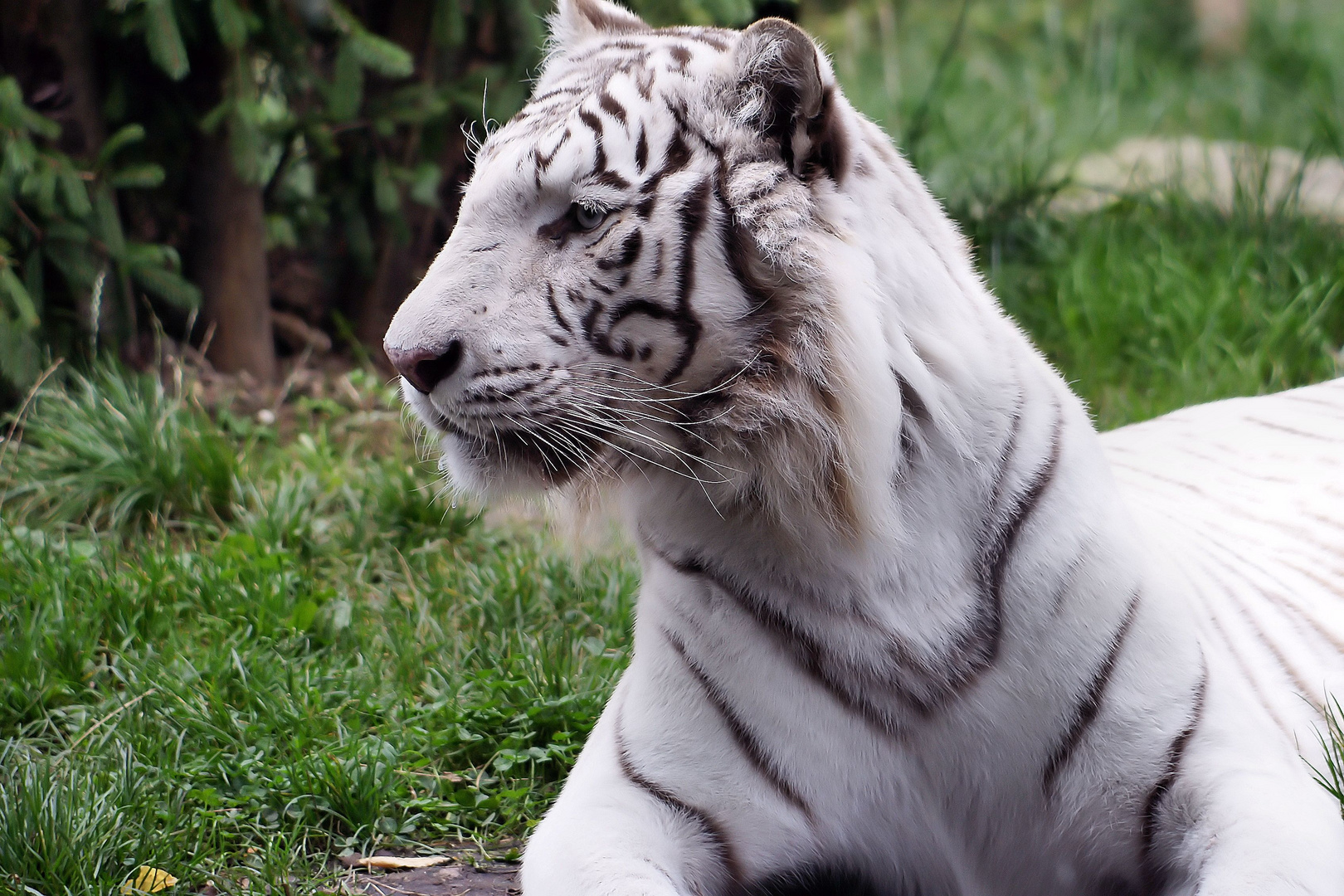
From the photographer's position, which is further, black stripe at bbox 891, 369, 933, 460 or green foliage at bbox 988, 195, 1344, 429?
green foliage at bbox 988, 195, 1344, 429

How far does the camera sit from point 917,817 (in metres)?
1.84

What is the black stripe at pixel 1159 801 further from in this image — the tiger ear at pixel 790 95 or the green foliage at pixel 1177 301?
the green foliage at pixel 1177 301

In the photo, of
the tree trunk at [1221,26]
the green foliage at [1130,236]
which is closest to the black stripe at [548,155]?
the green foliage at [1130,236]

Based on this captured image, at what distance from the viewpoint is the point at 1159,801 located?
5.83 ft

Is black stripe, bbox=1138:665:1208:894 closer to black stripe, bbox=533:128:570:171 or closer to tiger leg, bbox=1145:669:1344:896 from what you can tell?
tiger leg, bbox=1145:669:1344:896

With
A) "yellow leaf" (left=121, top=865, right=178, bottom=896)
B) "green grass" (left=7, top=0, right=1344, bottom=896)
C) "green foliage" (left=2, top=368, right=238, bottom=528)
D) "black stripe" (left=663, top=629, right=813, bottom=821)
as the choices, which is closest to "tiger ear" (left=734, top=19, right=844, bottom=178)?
"black stripe" (left=663, top=629, right=813, bottom=821)

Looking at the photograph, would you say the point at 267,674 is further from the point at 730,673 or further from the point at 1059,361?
the point at 1059,361

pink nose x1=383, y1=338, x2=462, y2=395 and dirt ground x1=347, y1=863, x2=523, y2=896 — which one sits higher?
pink nose x1=383, y1=338, x2=462, y2=395

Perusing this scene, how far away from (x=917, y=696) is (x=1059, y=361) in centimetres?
278

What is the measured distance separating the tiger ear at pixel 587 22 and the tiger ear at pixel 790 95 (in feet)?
1.45

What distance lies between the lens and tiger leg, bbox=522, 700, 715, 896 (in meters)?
1.71

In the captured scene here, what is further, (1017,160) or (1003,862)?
(1017,160)

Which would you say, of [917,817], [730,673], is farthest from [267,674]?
[917,817]

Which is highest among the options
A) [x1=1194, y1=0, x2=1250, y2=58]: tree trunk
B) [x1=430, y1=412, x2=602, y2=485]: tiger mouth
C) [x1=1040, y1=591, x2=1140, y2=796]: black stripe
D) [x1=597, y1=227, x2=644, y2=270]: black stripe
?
[x1=597, y1=227, x2=644, y2=270]: black stripe
